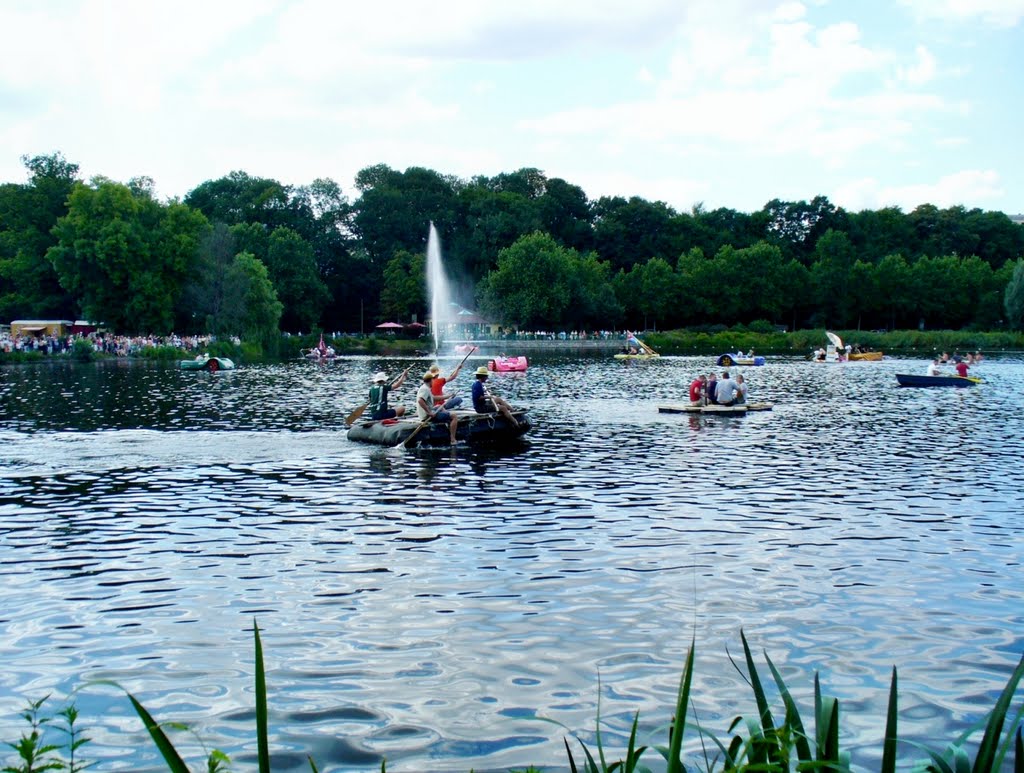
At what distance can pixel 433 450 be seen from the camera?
24766mm

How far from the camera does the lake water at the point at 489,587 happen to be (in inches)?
331

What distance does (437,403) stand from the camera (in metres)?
26.4

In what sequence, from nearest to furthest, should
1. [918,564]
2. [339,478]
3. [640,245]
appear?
1. [918,564]
2. [339,478]
3. [640,245]

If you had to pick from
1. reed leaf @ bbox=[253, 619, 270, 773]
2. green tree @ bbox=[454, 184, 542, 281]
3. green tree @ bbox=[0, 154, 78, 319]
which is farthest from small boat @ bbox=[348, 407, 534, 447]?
green tree @ bbox=[454, 184, 542, 281]

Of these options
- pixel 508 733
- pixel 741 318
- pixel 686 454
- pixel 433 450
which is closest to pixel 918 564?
pixel 508 733

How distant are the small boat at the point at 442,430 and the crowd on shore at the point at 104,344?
5386 cm

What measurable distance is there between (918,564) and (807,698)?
5118 mm

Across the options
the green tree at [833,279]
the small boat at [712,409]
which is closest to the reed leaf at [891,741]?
the small boat at [712,409]

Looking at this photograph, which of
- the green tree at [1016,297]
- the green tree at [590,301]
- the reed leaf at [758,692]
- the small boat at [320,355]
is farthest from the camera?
the green tree at [590,301]

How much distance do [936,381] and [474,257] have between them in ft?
312

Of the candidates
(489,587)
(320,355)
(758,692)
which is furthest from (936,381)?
(320,355)

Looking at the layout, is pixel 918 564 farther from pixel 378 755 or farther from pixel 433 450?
pixel 433 450

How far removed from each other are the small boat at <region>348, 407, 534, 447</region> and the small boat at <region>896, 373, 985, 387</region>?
29.1 m

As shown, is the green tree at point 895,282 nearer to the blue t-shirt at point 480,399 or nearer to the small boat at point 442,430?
the small boat at point 442,430
